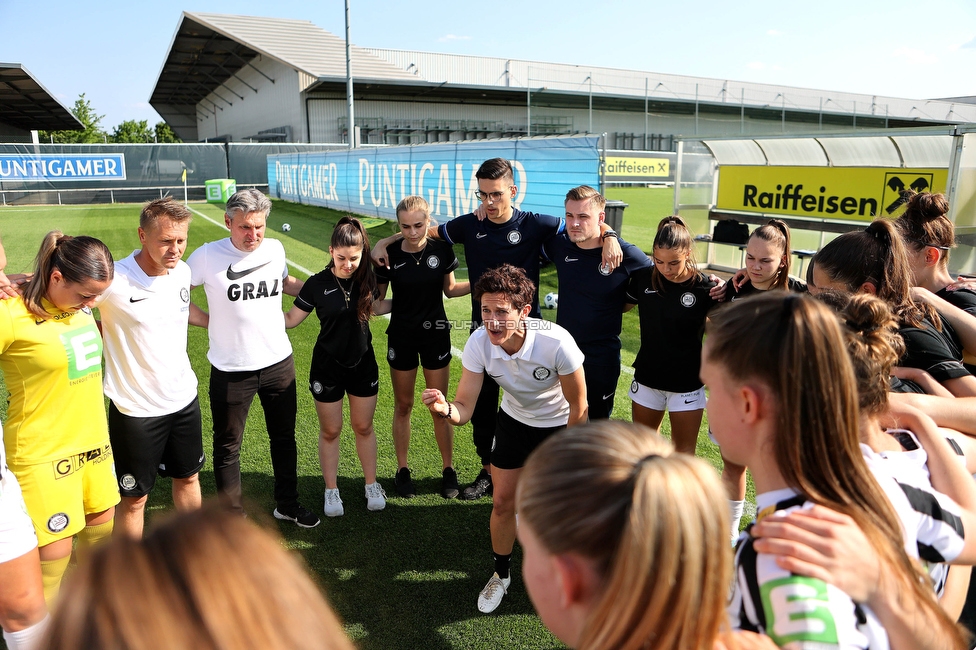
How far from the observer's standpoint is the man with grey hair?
3.76m

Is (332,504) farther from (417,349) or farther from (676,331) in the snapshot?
(676,331)

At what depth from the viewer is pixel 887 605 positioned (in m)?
1.17

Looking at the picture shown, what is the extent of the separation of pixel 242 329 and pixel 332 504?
1.36 metres

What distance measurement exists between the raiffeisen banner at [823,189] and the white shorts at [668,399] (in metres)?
7.09

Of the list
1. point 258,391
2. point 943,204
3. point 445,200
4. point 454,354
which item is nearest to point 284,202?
point 445,200

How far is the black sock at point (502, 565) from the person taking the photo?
339 cm

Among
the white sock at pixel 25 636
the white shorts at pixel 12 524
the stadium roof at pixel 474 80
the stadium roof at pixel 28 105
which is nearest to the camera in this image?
the white shorts at pixel 12 524

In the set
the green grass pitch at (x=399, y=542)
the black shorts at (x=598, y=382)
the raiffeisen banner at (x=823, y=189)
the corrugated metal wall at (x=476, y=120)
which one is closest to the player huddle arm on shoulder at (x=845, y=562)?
the green grass pitch at (x=399, y=542)

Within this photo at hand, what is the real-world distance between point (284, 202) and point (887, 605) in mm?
30360

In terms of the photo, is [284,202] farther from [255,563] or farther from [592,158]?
[255,563]

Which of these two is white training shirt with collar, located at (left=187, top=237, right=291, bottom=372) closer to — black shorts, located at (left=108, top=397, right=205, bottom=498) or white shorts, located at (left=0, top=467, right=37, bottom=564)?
black shorts, located at (left=108, top=397, right=205, bottom=498)

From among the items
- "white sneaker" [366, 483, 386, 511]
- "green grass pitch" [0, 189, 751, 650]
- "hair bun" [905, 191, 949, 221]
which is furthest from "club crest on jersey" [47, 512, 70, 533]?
"hair bun" [905, 191, 949, 221]

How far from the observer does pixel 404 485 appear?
14.8 ft

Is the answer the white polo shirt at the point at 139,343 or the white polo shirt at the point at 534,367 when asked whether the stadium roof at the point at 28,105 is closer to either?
the white polo shirt at the point at 139,343
